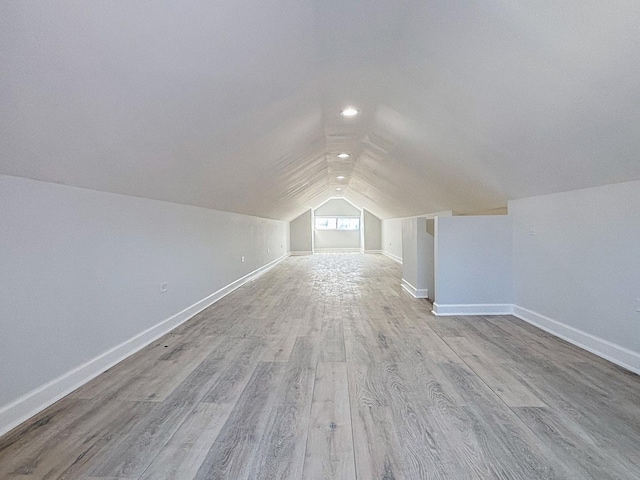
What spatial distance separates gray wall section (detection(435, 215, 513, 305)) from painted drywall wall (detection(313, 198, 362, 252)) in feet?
34.9

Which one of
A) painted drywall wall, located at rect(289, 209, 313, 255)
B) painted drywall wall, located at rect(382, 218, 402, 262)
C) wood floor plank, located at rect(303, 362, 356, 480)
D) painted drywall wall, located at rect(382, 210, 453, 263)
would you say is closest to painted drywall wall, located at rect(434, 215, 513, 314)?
wood floor plank, located at rect(303, 362, 356, 480)

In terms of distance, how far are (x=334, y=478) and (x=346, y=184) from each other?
8897 mm

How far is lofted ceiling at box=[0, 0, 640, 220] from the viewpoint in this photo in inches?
60.9

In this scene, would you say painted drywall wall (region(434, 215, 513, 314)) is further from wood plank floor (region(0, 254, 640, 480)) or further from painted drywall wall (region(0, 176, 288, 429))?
painted drywall wall (region(0, 176, 288, 429))

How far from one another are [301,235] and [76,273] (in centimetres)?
1100

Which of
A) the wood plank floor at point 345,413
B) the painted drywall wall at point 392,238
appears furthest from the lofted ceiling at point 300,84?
the painted drywall wall at point 392,238

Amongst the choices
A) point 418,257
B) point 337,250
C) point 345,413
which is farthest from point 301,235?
point 345,413

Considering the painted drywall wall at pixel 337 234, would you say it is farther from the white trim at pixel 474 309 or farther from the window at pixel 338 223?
the white trim at pixel 474 309

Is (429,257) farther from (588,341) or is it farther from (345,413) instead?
(345,413)

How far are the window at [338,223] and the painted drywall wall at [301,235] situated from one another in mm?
1695

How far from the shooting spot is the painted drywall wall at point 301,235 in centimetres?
1346

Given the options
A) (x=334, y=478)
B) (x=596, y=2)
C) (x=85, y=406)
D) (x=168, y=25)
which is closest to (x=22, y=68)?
(x=168, y=25)

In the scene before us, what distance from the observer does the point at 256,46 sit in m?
2.16

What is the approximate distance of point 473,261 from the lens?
14.7 feet
